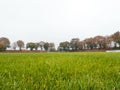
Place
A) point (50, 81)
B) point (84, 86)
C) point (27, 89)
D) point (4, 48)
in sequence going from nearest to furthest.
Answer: point (27, 89), point (84, 86), point (50, 81), point (4, 48)

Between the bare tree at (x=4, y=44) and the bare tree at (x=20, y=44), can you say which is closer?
the bare tree at (x=4, y=44)

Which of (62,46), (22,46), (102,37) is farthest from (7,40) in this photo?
(102,37)

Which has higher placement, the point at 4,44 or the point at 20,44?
the point at 20,44

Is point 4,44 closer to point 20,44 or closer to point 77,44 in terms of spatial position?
point 20,44

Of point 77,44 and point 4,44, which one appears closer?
point 4,44

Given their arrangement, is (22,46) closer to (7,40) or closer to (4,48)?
(7,40)

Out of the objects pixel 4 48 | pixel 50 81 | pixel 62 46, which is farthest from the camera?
pixel 62 46

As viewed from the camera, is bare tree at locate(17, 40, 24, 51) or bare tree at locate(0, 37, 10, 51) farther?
bare tree at locate(17, 40, 24, 51)

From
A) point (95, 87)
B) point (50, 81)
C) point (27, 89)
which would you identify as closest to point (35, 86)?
point (27, 89)

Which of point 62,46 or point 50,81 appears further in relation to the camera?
point 62,46

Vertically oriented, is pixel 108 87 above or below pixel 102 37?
below

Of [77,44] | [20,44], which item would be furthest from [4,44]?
[77,44]

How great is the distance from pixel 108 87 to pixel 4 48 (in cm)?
12353

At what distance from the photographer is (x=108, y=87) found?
299 cm
